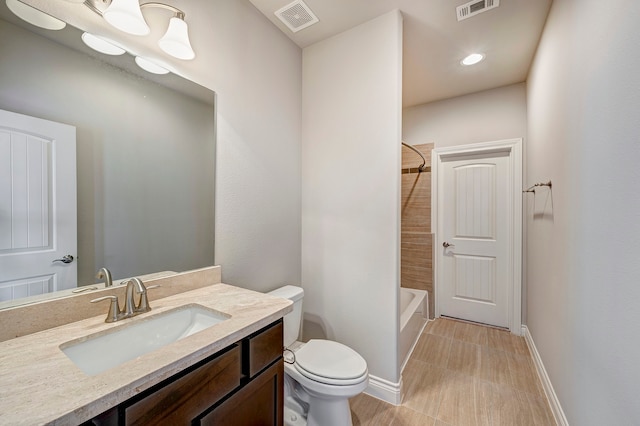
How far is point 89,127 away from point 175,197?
45 cm

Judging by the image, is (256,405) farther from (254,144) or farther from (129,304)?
(254,144)

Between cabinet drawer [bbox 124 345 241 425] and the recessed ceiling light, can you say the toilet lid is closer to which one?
cabinet drawer [bbox 124 345 241 425]

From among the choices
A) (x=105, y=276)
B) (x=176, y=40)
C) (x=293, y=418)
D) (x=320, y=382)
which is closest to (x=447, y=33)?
(x=176, y=40)

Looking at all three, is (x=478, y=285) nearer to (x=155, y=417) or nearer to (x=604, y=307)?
(x=604, y=307)

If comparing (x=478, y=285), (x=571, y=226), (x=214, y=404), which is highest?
(x=571, y=226)

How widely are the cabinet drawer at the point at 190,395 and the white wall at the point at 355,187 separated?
1147 mm

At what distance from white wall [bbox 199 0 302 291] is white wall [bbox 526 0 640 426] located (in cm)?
169

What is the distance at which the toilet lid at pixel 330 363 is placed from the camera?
1343 millimetres

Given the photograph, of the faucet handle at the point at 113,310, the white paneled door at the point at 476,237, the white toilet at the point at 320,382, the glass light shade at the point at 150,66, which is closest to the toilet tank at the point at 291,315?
the white toilet at the point at 320,382

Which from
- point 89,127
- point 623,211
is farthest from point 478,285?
point 89,127

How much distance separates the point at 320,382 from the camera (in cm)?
134

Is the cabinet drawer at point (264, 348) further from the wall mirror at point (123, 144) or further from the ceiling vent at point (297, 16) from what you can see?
the ceiling vent at point (297, 16)

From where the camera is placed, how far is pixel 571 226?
1332mm

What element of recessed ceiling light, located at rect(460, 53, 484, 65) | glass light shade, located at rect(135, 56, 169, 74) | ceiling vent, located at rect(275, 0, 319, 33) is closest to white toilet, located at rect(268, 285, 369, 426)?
glass light shade, located at rect(135, 56, 169, 74)
